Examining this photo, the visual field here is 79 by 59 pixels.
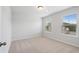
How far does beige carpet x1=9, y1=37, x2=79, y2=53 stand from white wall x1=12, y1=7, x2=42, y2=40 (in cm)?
10

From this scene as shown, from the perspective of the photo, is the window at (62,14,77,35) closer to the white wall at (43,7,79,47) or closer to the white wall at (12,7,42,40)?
the white wall at (43,7,79,47)

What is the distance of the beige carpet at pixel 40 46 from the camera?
1347 mm

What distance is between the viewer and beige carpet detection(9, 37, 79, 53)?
1347 mm

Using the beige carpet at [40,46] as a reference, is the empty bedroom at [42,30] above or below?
above

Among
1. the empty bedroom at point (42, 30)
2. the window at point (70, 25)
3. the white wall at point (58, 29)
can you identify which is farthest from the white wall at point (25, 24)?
the window at point (70, 25)

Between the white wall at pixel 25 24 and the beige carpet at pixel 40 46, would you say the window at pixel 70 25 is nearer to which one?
the beige carpet at pixel 40 46

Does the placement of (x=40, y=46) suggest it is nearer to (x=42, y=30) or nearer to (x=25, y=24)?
(x=42, y=30)

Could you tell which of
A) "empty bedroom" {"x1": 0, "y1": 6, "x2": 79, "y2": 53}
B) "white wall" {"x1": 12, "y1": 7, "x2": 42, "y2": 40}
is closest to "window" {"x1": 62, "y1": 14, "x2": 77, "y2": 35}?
"empty bedroom" {"x1": 0, "y1": 6, "x2": 79, "y2": 53}

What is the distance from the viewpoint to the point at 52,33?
1466 mm

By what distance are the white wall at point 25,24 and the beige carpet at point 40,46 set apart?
0.32 ft

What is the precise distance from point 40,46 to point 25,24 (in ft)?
1.51
